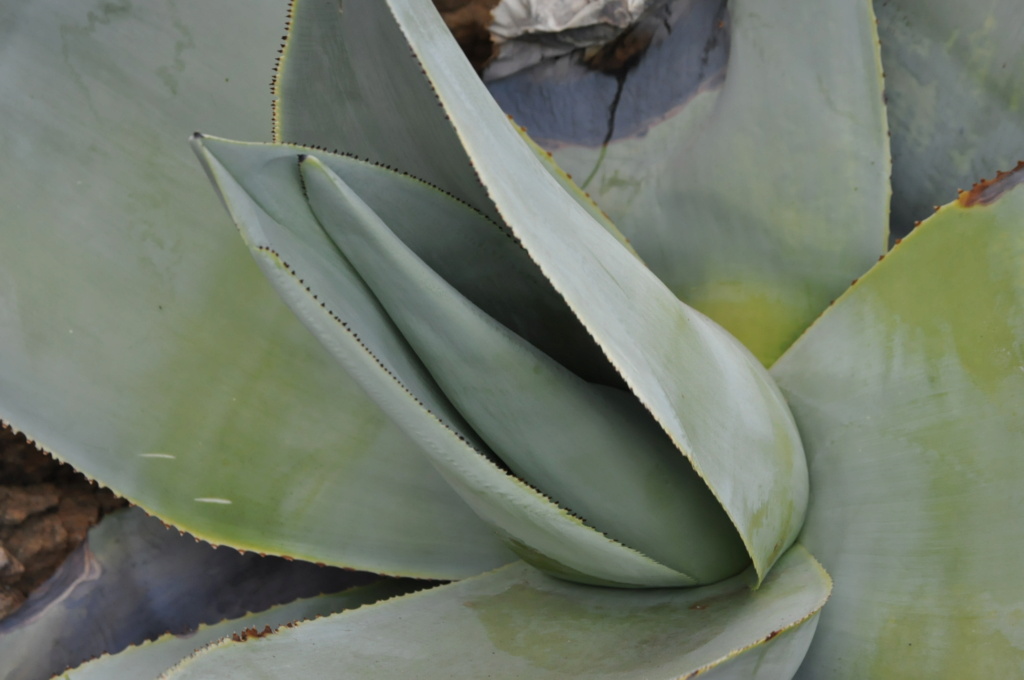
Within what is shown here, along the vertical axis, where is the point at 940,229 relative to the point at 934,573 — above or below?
above

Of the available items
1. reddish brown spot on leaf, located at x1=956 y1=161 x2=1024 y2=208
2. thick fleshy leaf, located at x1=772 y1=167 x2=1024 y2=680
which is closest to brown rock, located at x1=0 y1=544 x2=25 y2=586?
thick fleshy leaf, located at x1=772 y1=167 x2=1024 y2=680

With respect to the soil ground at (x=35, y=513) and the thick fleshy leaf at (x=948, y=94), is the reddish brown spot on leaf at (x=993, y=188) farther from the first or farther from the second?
the soil ground at (x=35, y=513)

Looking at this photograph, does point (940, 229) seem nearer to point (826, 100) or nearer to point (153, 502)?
point (826, 100)

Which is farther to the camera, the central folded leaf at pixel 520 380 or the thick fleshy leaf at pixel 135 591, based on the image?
the thick fleshy leaf at pixel 135 591

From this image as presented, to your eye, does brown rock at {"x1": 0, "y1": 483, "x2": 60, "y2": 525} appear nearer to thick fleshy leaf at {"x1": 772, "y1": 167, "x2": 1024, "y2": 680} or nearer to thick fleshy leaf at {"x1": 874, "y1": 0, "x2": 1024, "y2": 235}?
thick fleshy leaf at {"x1": 772, "y1": 167, "x2": 1024, "y2": 680}

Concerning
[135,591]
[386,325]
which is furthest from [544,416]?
[135,591]

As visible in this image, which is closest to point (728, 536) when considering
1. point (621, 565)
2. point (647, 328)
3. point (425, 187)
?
point (621, 565)

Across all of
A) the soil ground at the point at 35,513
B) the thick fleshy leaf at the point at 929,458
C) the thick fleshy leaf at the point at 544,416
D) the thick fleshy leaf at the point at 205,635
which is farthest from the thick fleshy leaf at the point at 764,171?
the soil ground at the point at 35,513
